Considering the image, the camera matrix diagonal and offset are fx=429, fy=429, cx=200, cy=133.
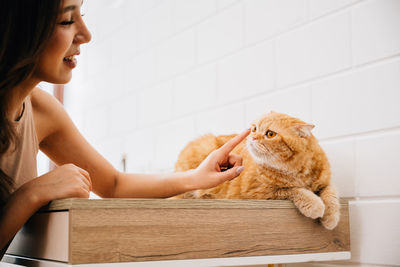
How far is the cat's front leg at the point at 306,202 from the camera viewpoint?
0.89 meters

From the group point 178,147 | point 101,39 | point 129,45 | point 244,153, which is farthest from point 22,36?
point 101,39

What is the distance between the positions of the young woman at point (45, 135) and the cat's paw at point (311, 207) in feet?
0.55

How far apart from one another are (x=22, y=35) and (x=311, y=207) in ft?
2.16

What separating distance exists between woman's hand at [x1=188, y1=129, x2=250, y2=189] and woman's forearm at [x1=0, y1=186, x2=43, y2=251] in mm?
434

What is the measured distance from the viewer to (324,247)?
3.10ft

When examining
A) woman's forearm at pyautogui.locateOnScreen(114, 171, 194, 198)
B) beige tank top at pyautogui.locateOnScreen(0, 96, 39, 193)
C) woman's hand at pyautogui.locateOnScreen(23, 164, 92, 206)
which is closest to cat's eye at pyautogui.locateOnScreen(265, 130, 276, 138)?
woman's forearm at pyautogui.locateOnScreen(114, 171, 194, 198)

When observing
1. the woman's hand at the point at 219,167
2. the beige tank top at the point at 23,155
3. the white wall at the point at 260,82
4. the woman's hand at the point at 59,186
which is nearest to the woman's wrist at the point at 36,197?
the woman's hand at the point at 59,186

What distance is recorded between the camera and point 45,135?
1.18 m

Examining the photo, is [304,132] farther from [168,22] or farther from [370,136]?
[168,22]

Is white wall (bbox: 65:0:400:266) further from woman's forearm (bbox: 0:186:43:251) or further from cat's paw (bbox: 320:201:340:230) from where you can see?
woman's forearm (bbox: 0:186:43:251)

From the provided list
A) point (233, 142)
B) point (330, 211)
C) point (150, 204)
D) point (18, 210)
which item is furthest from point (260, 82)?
point (18, 210)

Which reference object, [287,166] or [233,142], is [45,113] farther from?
[287,166]

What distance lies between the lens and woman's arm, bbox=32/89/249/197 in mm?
1122

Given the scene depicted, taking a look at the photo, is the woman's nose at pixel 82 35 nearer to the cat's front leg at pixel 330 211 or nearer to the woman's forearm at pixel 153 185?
the woman's forearm at pixel 153 185
